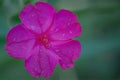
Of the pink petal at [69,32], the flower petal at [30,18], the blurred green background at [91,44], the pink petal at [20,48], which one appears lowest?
the blurred green background at [91,44]

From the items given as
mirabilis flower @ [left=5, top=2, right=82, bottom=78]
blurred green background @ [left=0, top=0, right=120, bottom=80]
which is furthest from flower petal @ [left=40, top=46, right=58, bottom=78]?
blurred green background @ [left=0, top=0, right=120, bottom=80]

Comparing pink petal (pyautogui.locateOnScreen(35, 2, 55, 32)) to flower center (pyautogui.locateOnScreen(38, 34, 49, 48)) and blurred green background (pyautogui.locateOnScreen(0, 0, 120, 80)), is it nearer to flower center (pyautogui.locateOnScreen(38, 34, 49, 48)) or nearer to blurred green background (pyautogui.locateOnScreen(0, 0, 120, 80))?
flower center (pyautogui.locateOnScreen(38, 34, 49, 48))

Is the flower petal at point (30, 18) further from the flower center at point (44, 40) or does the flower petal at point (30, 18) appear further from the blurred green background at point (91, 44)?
the blurred green background at point (91, 44)

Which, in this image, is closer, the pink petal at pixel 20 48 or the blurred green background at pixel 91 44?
the pink petal at pixel 20 48

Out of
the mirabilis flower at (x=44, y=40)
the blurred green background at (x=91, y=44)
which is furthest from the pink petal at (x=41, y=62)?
the blurred green background at (x=91, y=44)

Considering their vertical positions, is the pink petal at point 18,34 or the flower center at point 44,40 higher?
the pink petal at point 18,34

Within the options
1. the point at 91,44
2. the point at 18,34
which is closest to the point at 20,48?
the point at 18,34
